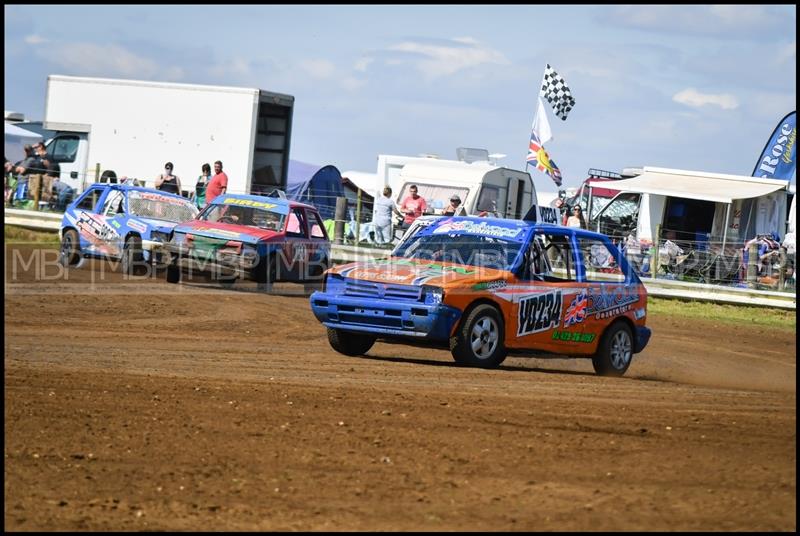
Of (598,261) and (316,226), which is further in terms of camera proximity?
(316,226)

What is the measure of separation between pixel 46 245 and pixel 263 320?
1090 cm

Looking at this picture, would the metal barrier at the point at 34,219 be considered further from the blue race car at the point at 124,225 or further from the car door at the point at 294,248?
the car door at the point at 294,248

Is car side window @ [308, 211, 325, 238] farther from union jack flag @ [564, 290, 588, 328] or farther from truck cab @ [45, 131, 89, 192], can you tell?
truck cab @ [45, 131, 89, 192]

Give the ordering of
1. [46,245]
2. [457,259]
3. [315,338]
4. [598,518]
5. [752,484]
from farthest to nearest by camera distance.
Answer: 1. [46,245]
2. [315,338]
3. [457,259]
4. [752,484]
5. [598,518]

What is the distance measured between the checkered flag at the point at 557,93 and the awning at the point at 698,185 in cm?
212

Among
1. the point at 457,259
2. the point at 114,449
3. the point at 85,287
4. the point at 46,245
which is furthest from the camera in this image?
the point at 46,245

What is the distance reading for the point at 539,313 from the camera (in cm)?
1105

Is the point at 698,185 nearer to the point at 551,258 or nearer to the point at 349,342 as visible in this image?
the point at 551,258

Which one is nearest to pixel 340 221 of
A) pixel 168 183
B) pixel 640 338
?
pixel 168 183

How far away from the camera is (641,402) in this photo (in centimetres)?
885

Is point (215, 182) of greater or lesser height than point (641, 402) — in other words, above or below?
above

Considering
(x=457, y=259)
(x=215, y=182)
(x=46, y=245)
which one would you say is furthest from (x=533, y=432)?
(x=46, y=245)

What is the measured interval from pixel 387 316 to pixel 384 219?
12.8m

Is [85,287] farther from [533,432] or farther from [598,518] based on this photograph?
[598,518]
